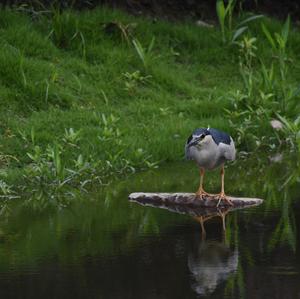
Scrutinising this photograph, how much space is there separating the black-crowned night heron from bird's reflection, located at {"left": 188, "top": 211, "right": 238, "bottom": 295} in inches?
37.9

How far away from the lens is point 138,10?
570 inches

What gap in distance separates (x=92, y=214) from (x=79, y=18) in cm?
517

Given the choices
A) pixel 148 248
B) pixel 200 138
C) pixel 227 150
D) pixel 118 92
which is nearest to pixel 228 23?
pixel 118 92

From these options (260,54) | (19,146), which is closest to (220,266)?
(19,146)

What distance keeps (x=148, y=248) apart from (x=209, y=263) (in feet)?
1.83

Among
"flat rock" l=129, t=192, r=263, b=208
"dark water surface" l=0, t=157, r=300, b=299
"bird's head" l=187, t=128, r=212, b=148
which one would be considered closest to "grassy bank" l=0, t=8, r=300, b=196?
"dark water surface" l=0, t=157, r=300, b=299

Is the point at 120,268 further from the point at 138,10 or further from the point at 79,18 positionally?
the point at 138,10

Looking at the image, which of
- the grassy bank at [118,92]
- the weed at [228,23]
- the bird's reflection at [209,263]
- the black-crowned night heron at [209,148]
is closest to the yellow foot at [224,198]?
the black-crowned night heron at [209,148]

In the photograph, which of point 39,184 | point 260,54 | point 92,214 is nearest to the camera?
point 92,214

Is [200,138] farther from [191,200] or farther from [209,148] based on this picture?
[191,200]

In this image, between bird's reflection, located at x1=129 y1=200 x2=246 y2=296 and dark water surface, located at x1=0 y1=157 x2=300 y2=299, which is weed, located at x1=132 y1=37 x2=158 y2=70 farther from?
bird's reflection, located at x1=129 y1=200 x2=246 y2=296

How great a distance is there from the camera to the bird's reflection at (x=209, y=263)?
251 inches

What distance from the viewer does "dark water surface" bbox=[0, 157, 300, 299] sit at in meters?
6.28

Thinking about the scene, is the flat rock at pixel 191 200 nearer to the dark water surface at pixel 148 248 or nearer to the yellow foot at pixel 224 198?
the yellow foot at pixel 224 198
